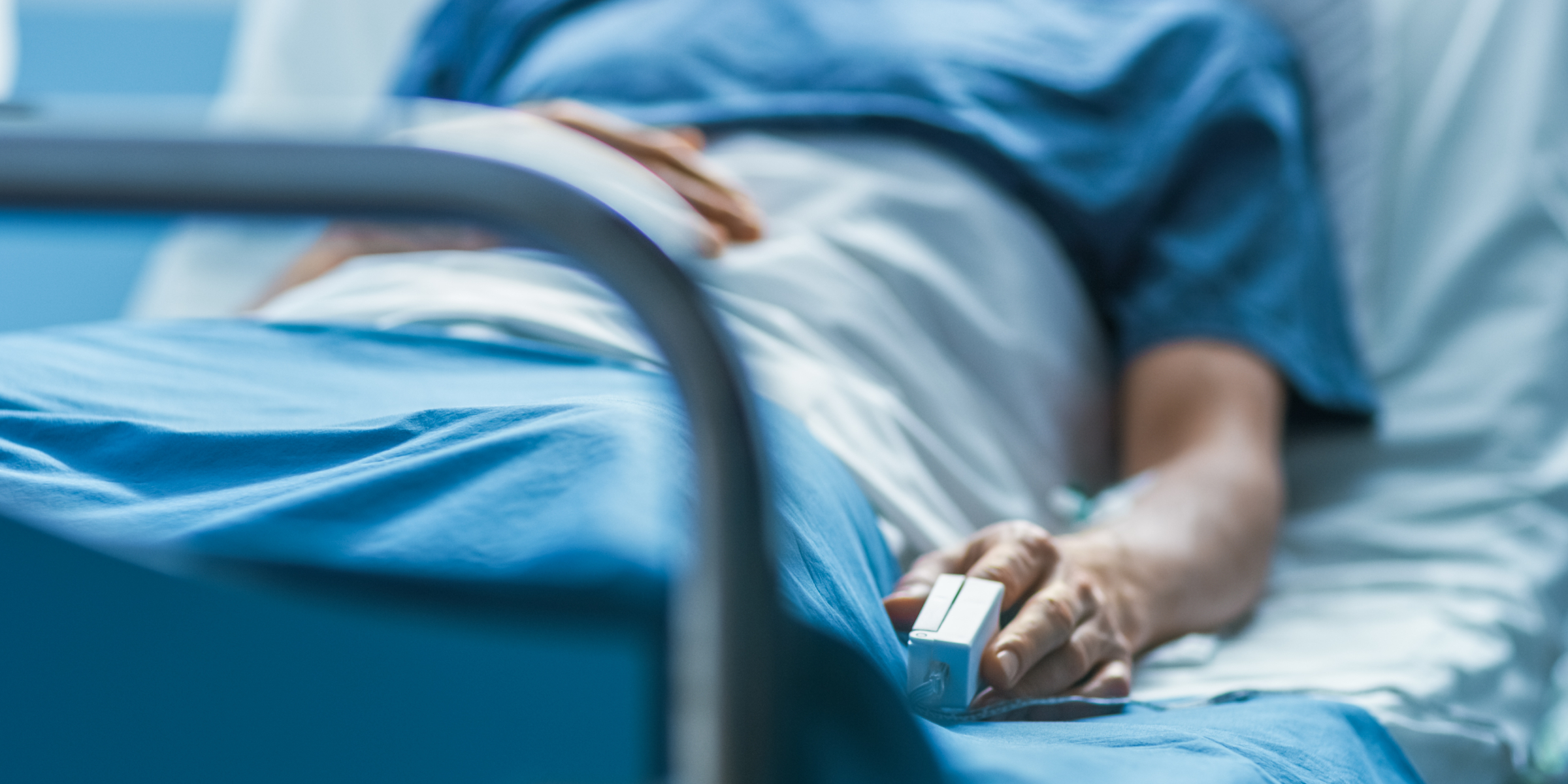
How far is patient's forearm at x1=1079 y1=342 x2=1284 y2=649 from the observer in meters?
0.75

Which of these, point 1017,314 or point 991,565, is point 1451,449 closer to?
point 1017,314

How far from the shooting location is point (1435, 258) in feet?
3.88

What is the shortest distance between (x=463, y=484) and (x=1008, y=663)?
26cm

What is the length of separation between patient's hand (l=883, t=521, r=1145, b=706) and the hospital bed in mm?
73

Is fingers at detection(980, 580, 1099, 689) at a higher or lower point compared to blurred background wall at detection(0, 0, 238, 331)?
lower

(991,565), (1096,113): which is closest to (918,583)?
(991,565)

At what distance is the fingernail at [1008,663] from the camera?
542 mm

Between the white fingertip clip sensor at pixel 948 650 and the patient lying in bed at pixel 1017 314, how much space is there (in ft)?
0.09

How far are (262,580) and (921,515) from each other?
0.45 meters

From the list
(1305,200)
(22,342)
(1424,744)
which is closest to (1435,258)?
(1305,200)

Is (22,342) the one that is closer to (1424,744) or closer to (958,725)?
(958,725)

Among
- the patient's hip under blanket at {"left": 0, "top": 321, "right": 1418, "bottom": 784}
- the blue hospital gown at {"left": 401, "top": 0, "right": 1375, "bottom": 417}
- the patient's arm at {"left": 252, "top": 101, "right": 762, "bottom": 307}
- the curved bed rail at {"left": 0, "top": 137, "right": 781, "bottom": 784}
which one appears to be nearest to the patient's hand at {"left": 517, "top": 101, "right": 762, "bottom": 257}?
the patient's arm at {"left": 252, "top": 101, "right": 762, "bottom": 307}

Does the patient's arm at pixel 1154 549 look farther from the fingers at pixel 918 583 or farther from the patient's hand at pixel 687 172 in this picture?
the patient's hand at pixel 687 172

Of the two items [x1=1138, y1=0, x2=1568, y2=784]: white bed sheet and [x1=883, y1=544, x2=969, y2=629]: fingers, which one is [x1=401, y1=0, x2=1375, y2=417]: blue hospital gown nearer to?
[x1=1138, y1=0, x2=1568, y2=784]: white bed sheet
